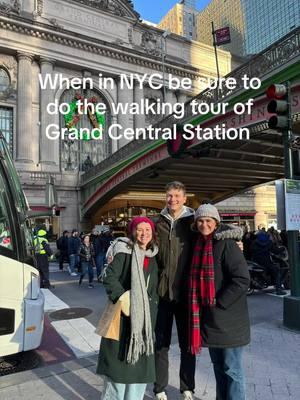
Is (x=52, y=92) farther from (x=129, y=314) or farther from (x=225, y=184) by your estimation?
(x=129, y=314)

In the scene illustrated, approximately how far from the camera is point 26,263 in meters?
4.60

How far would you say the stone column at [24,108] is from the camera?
1307 inches

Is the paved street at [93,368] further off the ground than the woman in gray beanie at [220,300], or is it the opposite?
the woman in gray beanie at [220,300]

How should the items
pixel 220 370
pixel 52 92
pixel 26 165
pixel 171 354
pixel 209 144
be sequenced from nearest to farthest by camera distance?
pixel 220 370, pixel 171 354, pixel 209 144, pixel 26 165, pixel 52 92

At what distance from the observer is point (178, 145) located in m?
16.4

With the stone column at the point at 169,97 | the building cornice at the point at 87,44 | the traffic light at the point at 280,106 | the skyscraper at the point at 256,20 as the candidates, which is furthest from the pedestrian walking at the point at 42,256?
the skyscraper at the point at 256,20

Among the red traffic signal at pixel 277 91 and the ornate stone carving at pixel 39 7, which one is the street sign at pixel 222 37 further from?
the red traffic signal at pixel 277 91

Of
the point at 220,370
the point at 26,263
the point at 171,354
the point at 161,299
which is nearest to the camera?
the point at 220,370

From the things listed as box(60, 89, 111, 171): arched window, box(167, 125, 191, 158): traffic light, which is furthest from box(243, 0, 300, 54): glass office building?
box(167, 125, 191, 158): traffic light

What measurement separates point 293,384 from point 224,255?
196 centimetres

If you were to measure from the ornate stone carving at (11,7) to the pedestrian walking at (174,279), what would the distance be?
35011mm

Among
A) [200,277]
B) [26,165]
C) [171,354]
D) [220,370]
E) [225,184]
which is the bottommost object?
[171,354]

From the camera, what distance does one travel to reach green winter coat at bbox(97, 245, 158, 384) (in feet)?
9.90

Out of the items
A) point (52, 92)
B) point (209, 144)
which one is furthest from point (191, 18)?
point (209, 144)
